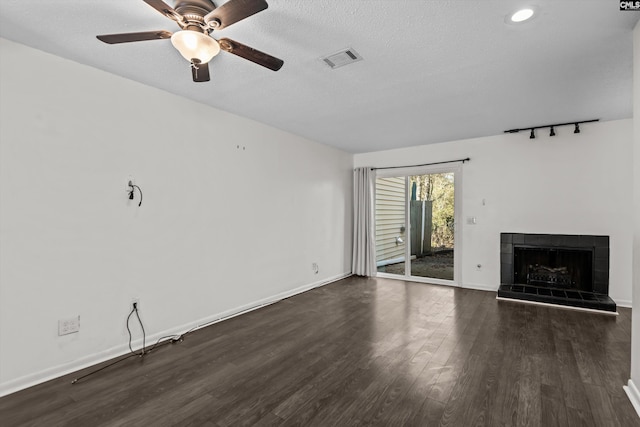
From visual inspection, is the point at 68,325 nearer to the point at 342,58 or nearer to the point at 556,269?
the point at 342,58

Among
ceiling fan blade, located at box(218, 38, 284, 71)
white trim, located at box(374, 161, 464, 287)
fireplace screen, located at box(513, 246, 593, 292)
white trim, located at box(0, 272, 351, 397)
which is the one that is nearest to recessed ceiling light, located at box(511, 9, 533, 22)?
ceiling fan blade, located at box(218, 38, 284, 71)

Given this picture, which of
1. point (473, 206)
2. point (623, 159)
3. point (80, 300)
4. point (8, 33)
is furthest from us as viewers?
point (473, 206)

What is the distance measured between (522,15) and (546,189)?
3.46 m

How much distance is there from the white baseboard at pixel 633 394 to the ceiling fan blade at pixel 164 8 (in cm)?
368

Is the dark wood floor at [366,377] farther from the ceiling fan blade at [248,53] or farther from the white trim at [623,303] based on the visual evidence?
the ceiling fan blade at [248,53]

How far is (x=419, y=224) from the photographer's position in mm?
5801

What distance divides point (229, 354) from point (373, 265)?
3.70 meters

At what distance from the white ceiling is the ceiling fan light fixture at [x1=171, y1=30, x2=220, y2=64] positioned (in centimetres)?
24

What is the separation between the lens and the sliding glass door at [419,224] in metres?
5.37

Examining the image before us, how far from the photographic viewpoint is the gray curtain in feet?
19.5

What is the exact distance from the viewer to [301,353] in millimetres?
2768

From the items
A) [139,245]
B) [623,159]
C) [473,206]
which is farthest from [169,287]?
[623,159]

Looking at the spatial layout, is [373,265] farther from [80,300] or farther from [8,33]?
[8,33]

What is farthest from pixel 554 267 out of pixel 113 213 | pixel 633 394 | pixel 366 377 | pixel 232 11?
pixel 113 213
